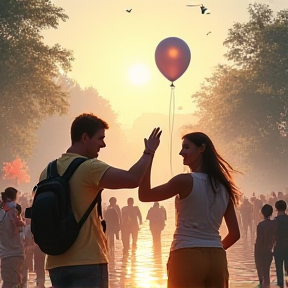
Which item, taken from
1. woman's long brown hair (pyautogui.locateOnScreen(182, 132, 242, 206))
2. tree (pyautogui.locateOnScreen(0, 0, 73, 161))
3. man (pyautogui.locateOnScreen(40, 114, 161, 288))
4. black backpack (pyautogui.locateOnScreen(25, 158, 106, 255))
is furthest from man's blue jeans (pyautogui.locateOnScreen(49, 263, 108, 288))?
tree (pyautogui.locateOnScreen(0, 0, 73, 161))

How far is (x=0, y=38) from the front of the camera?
127 ft

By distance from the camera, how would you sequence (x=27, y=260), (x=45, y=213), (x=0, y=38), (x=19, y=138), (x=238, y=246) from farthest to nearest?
(x=19, y=138) → (x=0, y=38) → (x=238, y=246) → (x=27, y=260) → (x=45, y=213)

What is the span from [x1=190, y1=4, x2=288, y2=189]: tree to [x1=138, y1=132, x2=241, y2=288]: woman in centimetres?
4369

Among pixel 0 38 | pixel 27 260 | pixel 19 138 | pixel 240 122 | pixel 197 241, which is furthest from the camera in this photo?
pixel 240 122

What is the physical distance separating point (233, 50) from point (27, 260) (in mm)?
39801

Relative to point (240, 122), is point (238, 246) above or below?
below

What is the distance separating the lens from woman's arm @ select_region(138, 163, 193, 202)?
4.67 metres

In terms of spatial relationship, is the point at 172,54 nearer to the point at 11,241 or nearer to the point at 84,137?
the point at 11,241

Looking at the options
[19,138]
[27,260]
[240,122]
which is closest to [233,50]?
[240,122]

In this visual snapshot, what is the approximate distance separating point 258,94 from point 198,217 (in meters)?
45.6

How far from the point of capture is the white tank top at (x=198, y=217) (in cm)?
473

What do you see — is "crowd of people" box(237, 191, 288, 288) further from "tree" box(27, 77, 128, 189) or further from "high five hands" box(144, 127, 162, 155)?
"tree" box(27, 77, 128, 189)

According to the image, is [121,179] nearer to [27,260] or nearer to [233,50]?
[27,260]

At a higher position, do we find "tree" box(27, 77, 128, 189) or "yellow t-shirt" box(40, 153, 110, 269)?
"tree" box(27, 77, 128, 189)
